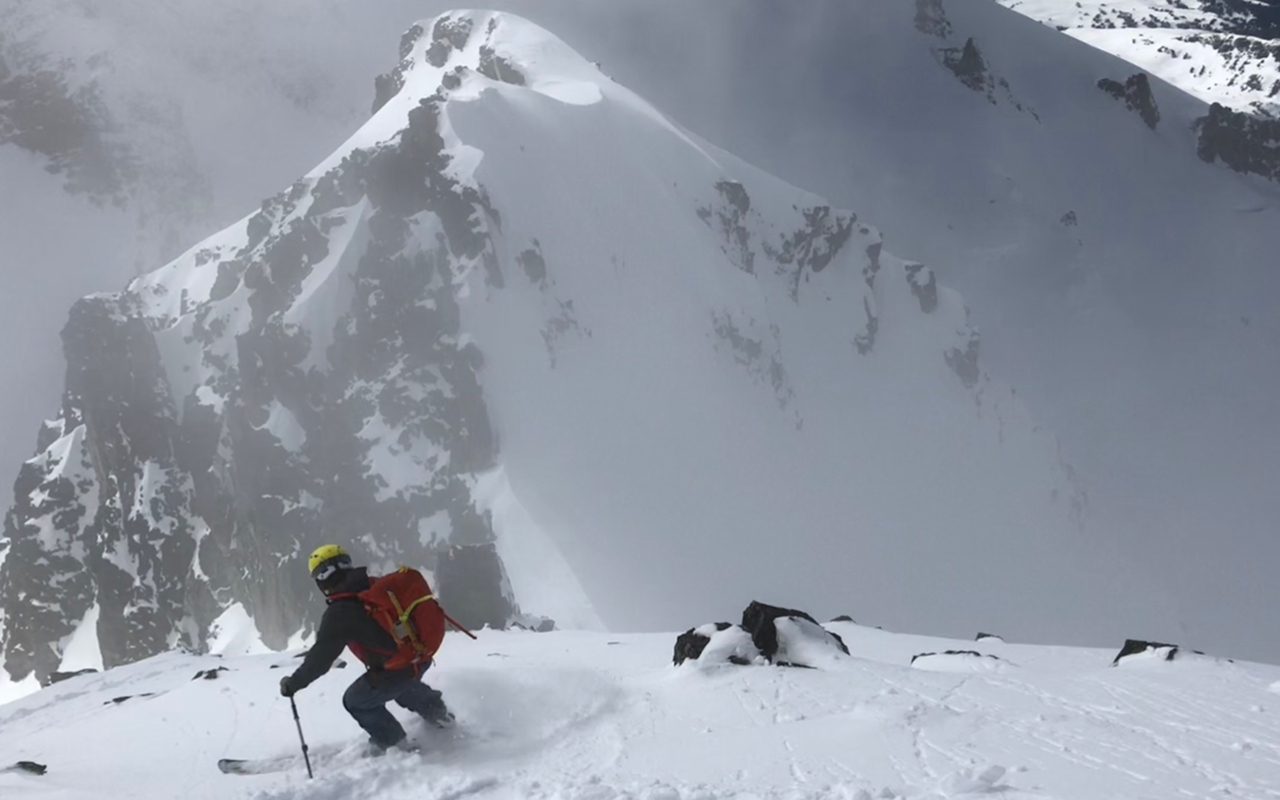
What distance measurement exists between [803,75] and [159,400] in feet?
292

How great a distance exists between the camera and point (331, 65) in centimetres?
15000

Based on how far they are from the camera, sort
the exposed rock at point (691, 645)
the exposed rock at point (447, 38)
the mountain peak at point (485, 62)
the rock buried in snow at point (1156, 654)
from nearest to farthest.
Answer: the exposed rock at point (691, 645) → the rock buried in snow at point (1156, 654) → the mountain peak at point (485, 62) → the exposed rock at point (447, 38)

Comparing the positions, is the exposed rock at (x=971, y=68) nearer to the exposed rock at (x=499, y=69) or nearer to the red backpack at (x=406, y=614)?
the exposed rock at (x=499, y=69)

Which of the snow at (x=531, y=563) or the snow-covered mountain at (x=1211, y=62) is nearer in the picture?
the snow at (x=531, y=563)

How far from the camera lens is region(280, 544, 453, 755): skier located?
7.45m

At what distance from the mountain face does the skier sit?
47593 millimetres

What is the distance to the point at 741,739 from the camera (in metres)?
7.97

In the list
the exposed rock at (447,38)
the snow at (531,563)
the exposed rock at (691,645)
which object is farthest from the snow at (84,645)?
the exposed rock at (691,645)

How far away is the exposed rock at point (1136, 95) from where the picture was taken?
137 m

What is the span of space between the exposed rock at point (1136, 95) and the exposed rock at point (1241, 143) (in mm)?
8060

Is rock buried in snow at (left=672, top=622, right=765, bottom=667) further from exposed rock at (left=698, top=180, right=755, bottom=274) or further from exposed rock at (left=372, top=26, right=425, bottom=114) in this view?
exposed rock at (left=372, top=26, right=425, bottom=114)

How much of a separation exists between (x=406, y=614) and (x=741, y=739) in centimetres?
303

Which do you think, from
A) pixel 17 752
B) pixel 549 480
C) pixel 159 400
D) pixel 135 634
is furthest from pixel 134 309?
pixel 17 752

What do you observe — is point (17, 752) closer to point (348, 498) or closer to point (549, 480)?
point (549, 480)
